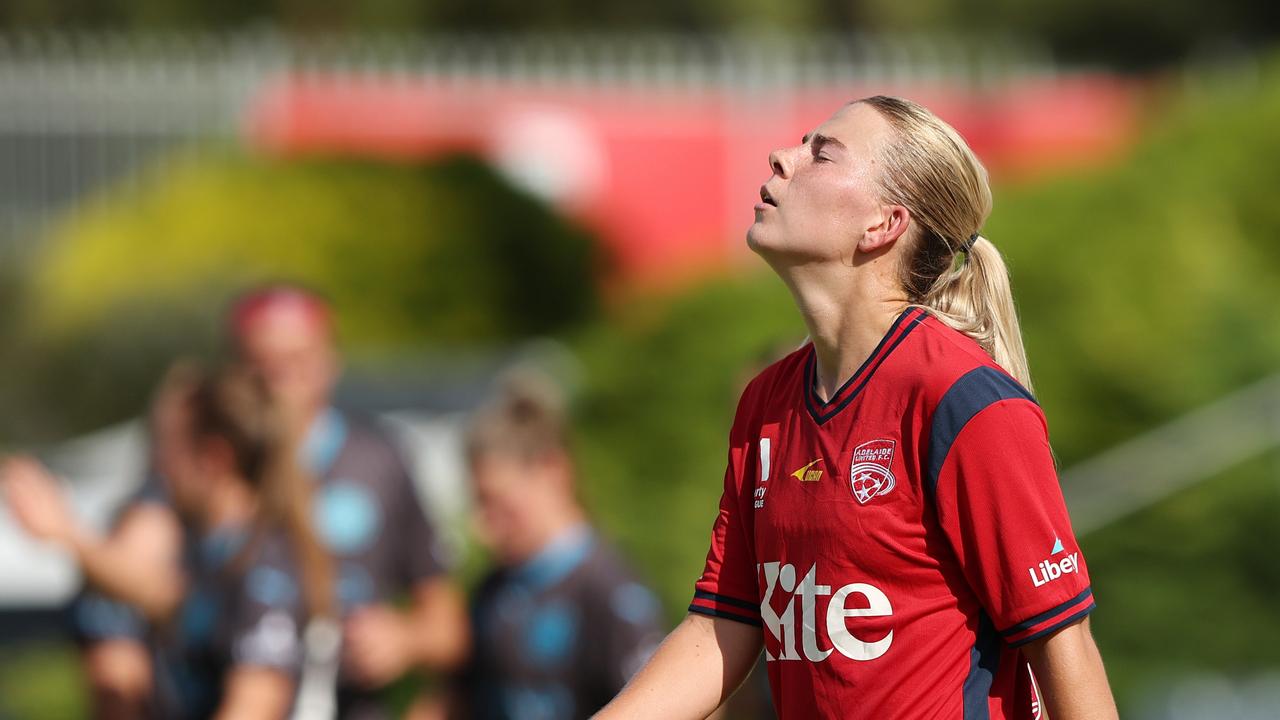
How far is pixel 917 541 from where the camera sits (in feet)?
8.54

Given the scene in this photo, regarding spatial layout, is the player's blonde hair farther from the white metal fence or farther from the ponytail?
the white metal fence

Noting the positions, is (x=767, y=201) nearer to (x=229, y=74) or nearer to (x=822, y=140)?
(x=822, y=140)

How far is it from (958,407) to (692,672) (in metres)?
0.72

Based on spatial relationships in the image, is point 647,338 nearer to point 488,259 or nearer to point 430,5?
point 488,259

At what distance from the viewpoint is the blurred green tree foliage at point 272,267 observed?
39.4 feet

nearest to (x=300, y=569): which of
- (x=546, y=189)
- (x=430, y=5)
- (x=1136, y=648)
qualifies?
(x=1136, y=648)

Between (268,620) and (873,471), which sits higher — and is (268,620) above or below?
below

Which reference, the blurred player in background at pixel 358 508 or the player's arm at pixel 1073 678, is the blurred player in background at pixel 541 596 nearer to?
the blurred player in background at pixel 358 508

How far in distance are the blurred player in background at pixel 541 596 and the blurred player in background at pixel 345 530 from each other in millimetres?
301

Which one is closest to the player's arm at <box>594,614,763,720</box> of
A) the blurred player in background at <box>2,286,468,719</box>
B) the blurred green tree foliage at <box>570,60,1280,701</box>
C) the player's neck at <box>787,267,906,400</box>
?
the player's neck at <box>787,267,906,400</box>

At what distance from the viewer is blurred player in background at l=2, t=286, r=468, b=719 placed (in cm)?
547

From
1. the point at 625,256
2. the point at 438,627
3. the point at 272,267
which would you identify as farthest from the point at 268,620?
the point at 625,256

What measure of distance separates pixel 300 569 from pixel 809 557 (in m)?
2.94

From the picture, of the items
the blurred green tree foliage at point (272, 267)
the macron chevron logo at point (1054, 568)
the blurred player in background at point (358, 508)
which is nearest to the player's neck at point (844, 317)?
the macron chevron logo at point (1054, 568)
